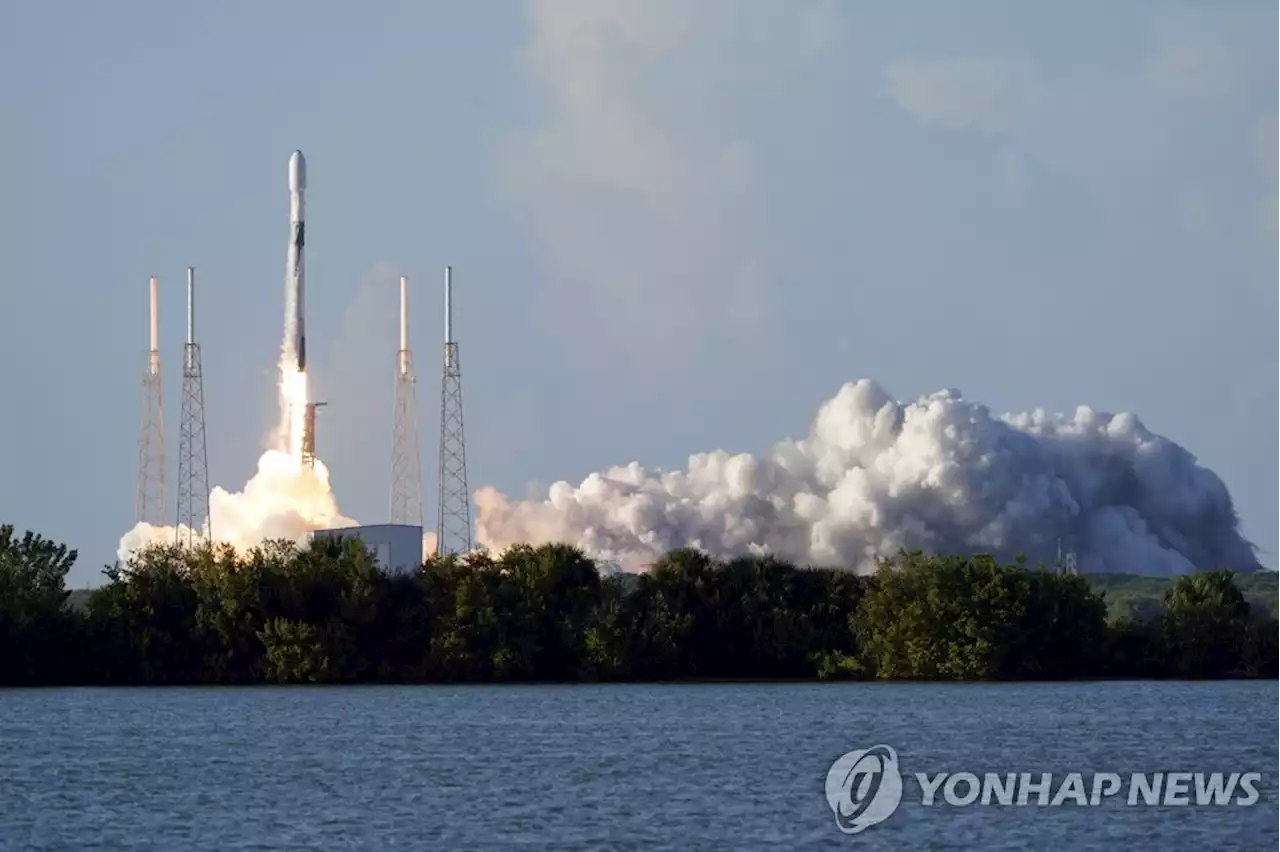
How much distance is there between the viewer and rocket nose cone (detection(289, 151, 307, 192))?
108250mm

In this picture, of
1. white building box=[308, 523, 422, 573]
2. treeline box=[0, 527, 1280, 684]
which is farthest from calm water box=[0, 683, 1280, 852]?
white building box=[308, 523, 422, 573]

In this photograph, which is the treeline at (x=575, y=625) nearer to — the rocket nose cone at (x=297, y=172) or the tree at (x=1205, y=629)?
the tree at (x=1205, y=629)

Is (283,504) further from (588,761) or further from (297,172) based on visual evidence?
(588,761)

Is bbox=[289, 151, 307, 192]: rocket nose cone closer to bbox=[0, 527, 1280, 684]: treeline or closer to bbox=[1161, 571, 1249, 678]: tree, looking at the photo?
bbox=[0, 527, 1280, 684]: treeline

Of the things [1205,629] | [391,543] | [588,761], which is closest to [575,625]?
[391,543]

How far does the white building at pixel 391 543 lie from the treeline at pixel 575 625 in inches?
207

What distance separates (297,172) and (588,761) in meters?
51.7

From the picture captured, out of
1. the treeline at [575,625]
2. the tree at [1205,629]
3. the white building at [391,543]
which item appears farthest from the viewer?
the white building at [391,543]

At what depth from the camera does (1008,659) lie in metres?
96.7

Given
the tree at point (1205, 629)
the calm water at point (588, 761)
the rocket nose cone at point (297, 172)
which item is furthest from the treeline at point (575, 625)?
the rocket nose cone at point (297, 172)

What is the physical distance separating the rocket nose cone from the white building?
13.9 metres

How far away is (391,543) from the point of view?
10569cm

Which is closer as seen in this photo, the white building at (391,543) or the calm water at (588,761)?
the calm water at (588,761)

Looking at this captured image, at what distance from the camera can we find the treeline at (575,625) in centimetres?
9681
